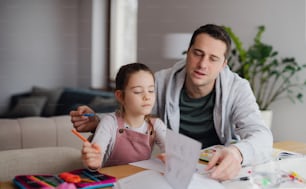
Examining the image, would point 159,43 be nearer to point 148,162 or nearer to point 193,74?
point 193,74

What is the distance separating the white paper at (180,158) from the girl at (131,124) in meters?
0.25

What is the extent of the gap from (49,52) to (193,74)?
82.5 inches

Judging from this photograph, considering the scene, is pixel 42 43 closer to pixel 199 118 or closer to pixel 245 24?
pixel 245 24

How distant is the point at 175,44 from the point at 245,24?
685 millimetres

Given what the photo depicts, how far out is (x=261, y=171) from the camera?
1.12m

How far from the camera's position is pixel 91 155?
96 cm

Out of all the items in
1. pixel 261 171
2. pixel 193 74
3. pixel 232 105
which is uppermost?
pixel 193 74

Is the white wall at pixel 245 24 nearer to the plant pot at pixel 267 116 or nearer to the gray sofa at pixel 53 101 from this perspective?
the plant pot at pixel 267 116

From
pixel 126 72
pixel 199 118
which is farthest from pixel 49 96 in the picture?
pixel 126 72

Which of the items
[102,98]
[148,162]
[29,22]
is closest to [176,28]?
[102,98]

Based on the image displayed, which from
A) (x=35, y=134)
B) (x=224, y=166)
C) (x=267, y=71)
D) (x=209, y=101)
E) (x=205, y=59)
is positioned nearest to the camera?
(x=224, y=166)

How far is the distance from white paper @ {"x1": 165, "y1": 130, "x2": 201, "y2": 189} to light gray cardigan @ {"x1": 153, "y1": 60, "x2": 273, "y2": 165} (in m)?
0.39

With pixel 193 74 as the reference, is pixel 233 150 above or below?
below

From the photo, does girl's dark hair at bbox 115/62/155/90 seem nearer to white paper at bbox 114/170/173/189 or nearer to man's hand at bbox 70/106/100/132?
man's hand at bbox 70/106/100/132
